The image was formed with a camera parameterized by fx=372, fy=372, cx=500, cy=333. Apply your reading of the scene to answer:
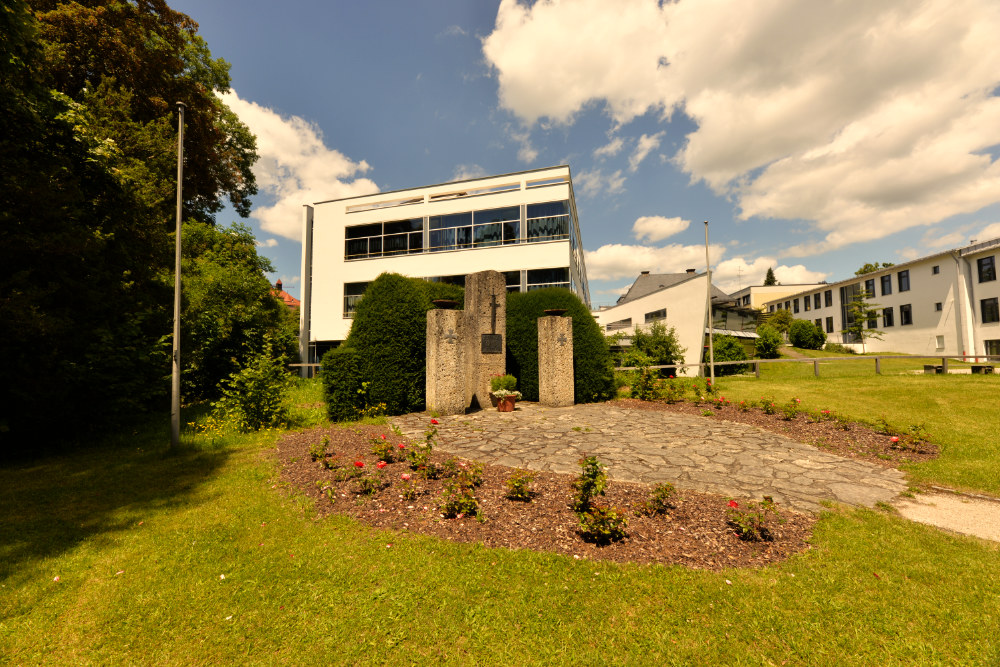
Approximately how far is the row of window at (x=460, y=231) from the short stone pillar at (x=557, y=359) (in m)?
10.2

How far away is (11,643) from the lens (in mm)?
2607

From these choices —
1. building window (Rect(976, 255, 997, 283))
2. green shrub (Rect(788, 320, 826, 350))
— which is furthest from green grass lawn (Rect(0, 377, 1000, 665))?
green shrub (Rect(788, 320, 826, 350))

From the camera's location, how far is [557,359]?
11.7 meters

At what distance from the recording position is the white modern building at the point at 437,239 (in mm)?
20844

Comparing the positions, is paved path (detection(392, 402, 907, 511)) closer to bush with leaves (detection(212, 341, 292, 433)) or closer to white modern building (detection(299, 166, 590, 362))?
bush with leaves (detection(212, 341, 292, 433))

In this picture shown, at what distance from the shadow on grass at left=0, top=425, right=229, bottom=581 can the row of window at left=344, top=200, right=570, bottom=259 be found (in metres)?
17.4

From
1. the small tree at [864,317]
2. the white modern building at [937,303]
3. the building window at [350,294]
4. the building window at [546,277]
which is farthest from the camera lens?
the small tree at [864,317]

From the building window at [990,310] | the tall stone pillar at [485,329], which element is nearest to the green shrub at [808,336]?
the building window at [990,310]

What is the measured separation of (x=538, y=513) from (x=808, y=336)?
43.0 metres

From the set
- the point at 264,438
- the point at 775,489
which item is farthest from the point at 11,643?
the point at 775,489

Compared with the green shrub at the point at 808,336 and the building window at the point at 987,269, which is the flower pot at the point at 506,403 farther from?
the green shrub at the point at 808,336

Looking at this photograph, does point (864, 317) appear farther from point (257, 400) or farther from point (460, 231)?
point (257, 400)

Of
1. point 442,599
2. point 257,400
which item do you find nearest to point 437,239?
point 257,400

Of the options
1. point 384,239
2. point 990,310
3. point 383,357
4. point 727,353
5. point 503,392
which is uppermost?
point 384,239
